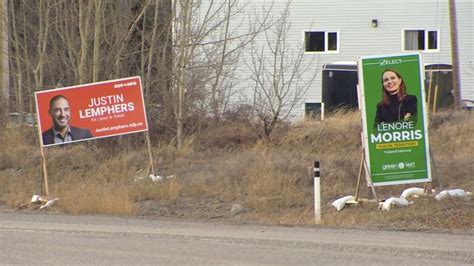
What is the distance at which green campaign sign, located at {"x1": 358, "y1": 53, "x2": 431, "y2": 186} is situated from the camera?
46.7 feet

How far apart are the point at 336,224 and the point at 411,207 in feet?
Answer: 4.93

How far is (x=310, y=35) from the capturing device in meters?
40.9

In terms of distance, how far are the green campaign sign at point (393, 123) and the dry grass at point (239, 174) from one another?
2.03ft

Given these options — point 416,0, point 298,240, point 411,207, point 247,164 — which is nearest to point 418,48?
point 416,0

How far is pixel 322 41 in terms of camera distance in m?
40.9

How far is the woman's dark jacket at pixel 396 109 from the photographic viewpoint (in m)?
14.2

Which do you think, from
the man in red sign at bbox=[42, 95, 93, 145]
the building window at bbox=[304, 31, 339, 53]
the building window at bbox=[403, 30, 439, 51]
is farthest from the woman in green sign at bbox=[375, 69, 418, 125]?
the building window at bbox=[403, 30, 439, 51]

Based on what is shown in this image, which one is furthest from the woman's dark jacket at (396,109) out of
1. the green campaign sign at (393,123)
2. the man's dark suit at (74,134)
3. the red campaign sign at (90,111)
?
the man's dark suit at (74,134)

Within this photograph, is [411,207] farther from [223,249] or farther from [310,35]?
[310,35]

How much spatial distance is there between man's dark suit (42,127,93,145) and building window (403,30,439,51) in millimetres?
26002

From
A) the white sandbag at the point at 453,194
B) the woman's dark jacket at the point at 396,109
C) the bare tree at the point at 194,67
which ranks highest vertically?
the bare tree at the point at 194,67

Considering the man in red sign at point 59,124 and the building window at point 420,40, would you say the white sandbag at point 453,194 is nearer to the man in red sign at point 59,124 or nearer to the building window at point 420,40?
the man in red sign at point 59,124

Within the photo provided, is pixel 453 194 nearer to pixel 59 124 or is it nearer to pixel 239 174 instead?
pixel 239 174

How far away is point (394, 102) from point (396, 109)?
0.44 ft
